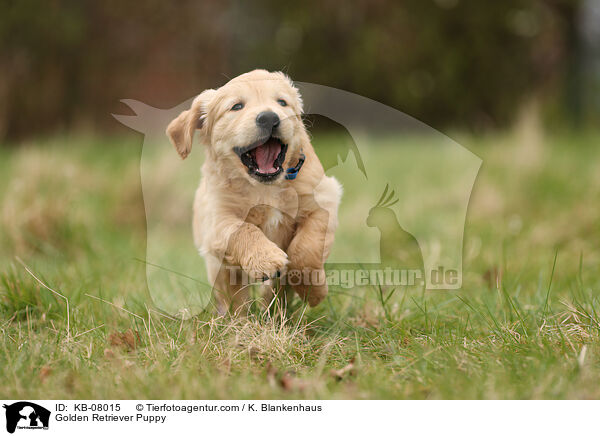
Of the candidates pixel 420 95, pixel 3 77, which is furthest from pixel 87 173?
pixel 420 95

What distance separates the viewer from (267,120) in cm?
233

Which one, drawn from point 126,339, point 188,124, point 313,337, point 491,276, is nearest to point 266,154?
point 188,124

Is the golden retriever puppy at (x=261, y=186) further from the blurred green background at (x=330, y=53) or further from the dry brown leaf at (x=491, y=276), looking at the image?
the blurred green background at (x=330, y=53)

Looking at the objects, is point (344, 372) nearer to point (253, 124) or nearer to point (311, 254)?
point (311, 254)

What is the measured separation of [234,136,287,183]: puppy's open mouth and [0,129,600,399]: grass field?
67 cm

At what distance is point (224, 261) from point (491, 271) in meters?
2.06

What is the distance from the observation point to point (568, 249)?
4.69 m

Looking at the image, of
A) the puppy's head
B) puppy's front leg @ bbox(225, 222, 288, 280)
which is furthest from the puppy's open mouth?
puppy's front leg @ bbox(225, 222, 288, 280)

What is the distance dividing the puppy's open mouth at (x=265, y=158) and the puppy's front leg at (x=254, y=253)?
26 centimetres

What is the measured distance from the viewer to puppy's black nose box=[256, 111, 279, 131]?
233 cm

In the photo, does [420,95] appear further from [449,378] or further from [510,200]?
[449,378]

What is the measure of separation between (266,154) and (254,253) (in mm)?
419
